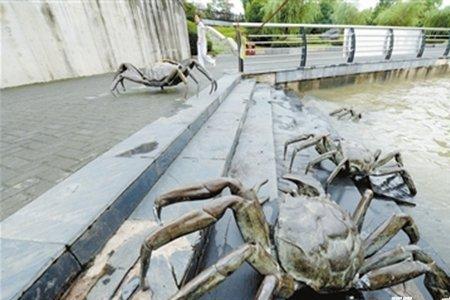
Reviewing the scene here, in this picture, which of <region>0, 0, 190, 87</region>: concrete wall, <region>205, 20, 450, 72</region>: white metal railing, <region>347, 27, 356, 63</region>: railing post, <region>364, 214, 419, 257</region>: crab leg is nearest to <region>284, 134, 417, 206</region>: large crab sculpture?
<region>364, 214, 419, 257</region>: crab leg

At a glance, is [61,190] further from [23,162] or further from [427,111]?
[427,111]

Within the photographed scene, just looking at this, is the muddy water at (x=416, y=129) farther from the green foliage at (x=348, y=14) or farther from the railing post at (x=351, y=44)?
the green foliage at (x=348, y=14)

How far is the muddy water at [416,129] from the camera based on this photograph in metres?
3.06

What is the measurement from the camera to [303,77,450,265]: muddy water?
3064 millimetres

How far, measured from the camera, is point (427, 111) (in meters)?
7.48

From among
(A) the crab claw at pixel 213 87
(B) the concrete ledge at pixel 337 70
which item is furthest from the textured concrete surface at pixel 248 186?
(B) the concrete ledge at pixel 337 70

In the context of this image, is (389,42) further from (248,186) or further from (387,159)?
(248,186)

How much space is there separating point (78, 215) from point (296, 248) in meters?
1.37

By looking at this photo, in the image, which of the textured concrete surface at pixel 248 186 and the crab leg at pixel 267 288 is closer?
the crab leg at pixel 267 288

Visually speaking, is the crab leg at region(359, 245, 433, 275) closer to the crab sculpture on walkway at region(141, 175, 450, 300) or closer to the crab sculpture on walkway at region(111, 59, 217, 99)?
the crab sculpture on walkway at region(141, 175, 450, 300)

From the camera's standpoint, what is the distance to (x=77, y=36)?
27.1ft

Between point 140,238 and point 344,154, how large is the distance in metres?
2.74

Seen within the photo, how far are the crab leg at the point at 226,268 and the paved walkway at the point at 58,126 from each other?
4.83 feet

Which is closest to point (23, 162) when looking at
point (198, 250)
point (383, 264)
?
point (198, 250)
